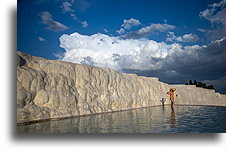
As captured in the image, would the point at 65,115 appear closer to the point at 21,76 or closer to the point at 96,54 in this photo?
the point at 21,76

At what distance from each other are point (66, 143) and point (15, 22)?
243 inches

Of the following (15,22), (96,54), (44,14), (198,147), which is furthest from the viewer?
(96,54)

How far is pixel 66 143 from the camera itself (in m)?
7.70

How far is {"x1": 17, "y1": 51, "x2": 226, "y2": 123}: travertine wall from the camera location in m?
11.6

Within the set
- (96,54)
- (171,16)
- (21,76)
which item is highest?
(171,16)

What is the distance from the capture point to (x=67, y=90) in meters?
14.7

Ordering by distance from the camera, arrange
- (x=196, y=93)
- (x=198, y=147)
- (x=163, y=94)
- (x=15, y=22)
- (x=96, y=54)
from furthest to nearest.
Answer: (x=196, y=93), (x=163, y=94), (x=96, y=54), (x=15, y=22), (x=198, y=147)

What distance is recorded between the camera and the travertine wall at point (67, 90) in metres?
11.6

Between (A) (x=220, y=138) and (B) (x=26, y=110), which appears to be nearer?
(A) (x=220, y=138)

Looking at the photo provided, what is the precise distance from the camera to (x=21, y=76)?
11664 millimetres

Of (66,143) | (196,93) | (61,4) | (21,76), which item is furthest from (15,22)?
(196,93)

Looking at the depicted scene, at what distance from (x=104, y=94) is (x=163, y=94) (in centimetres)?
1518

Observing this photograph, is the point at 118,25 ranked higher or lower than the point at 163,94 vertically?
higher

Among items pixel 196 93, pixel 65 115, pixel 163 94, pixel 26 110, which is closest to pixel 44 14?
A: pixel 26 110
